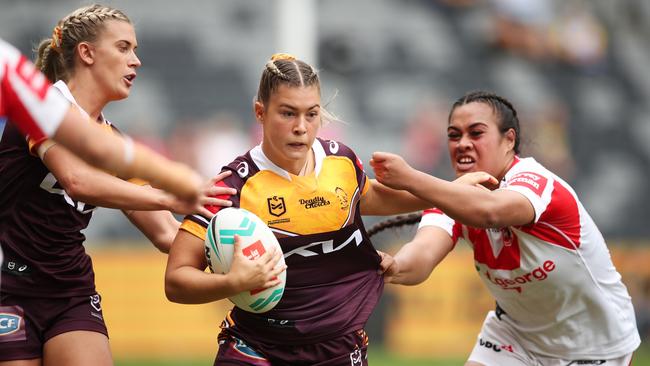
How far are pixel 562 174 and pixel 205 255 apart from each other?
12364 mm

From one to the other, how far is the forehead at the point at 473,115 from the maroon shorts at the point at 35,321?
2.25 metres

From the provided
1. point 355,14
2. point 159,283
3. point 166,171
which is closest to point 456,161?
point 166,171

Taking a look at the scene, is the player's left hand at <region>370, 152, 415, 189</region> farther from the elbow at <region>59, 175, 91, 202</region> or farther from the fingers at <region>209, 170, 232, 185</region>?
the elbow at <region>59, 175, 91, 202</region>

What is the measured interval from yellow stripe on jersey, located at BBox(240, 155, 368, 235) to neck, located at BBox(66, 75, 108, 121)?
3.07 feet

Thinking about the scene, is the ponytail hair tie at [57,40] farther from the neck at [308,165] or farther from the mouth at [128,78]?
the neck at [308,165]

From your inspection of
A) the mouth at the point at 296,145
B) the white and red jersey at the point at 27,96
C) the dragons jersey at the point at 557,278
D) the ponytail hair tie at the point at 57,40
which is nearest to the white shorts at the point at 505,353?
the dragons jersey at the point at 557,278

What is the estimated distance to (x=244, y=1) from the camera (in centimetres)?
1750

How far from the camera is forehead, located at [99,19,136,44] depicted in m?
5.20

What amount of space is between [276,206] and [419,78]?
41.8ft

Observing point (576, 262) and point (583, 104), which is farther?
point (583, 104)

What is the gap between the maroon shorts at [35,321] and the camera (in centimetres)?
495

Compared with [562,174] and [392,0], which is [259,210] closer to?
[562,174]

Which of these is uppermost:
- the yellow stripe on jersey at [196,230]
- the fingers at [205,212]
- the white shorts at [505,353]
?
the fingers at [205,212]

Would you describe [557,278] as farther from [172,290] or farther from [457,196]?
[172,290]
